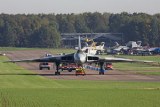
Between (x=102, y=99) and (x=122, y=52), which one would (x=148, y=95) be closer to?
(x=102, y=99)

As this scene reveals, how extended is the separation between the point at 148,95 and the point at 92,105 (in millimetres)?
8348

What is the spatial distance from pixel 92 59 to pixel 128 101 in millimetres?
41501

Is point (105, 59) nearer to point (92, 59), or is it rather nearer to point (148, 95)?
point (92, 59)

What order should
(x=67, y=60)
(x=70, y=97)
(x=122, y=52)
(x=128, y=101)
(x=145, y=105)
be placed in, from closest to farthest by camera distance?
(x=145, y=105)
(x=128, y=101)
(x=70, y=97)
(x=67, y=60)
(x=122, y=52)

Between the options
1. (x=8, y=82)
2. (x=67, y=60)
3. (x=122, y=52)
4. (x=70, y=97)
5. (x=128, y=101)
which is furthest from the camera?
(x=122, y=52)

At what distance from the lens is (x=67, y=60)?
78750 mm

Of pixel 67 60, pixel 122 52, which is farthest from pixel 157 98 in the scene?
pixel 122 52

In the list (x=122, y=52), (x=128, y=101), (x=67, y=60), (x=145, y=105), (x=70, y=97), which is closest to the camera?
(x=145, y=105)

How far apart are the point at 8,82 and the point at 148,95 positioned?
1994 cm

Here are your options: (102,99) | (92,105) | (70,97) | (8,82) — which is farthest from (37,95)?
(8,82)

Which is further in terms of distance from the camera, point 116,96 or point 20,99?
point 116,96

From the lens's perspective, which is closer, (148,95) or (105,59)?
(148,95)

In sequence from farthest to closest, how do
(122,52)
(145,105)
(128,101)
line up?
(122,52) → (128,101) → (145,105)

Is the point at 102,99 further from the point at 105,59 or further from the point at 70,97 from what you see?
the point at 105,59
